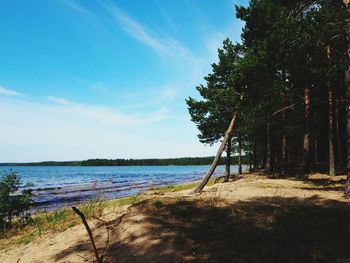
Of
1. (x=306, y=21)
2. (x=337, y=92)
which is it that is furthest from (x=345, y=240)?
(x=337, y=92)

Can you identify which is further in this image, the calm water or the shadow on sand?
the calm water

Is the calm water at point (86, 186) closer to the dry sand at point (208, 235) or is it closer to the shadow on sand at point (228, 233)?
the dry sand at point (208, 235)

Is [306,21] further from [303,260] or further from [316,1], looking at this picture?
[303,260]

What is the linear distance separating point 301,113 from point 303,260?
21475 millimetres

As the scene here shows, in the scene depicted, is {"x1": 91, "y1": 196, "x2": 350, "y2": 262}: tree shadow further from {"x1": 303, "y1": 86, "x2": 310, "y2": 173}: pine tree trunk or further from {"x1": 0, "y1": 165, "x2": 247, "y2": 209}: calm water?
{"x1": 303, "y1": 86, "x2": 310, "y2": 173}: pine tree trunk

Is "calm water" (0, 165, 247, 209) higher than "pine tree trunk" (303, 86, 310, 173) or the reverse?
the reverse

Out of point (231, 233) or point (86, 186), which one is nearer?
point (231, 233)

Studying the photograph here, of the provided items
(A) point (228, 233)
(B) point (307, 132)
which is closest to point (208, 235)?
(A) point (228, 233)

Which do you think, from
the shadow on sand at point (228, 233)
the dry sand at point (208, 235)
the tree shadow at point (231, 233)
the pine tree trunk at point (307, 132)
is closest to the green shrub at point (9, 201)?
the dry sand at point (208, 235)

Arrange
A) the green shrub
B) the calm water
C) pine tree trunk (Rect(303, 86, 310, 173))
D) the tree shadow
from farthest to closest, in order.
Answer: the calm water, pine tree trunk (Rect(303, 86, 310, 173)), the green shrub, the tree shadow

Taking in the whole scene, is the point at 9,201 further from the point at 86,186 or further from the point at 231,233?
the point at 86,186

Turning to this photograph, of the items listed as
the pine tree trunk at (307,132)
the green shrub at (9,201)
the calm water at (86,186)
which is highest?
the pine tree trunk at (307,132)

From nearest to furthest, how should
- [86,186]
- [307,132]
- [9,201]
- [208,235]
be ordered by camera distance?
[208,235] → [9,201] → [307,132] → [86,186]

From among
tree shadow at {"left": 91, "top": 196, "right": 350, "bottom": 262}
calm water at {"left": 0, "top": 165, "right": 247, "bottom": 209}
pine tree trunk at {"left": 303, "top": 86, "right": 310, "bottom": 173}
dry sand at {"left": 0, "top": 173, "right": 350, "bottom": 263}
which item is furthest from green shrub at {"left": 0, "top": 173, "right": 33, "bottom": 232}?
pine tree trunk at {"left": 303, "top": 86, "right": 310, "bottom": 173}
